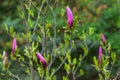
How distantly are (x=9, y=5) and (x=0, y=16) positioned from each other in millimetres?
445

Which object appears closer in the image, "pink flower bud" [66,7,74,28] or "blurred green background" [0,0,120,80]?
"pink flower bud" [66,7,74,28]

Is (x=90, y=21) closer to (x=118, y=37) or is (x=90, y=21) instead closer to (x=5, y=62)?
(x=118, y=37)

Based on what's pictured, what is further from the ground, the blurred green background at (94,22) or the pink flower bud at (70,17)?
the pink flower bud at (70,17)

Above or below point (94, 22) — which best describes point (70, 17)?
above

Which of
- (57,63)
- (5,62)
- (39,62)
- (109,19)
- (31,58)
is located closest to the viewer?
(39,62)

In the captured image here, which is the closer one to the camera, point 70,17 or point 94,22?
point 70,17

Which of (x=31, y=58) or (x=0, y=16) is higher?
(x=31, y=58)

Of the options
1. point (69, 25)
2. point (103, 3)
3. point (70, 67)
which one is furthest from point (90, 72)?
point (69, 25)

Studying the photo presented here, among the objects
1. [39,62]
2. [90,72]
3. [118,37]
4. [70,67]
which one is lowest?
[90,72]

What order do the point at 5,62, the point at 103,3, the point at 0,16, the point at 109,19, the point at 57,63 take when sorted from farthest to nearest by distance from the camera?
the point at 0,16, the point at 103,3, the point at 109,19, the point at 57,63, the point at 5,62

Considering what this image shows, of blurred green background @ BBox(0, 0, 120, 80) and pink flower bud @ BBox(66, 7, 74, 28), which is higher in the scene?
pink flower bud @ BBox(66, 7, 74, 28)

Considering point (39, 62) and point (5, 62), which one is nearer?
point (39, 62)

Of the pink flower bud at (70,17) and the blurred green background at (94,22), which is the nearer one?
the pink flower bud at (70,17)

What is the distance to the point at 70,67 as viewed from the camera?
113 inches
